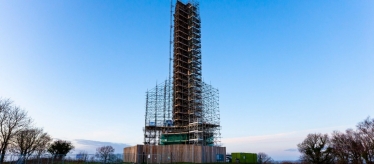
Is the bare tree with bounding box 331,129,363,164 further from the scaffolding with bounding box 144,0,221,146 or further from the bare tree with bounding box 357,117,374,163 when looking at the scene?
the scaffolding with bounding box 144,0,221,146

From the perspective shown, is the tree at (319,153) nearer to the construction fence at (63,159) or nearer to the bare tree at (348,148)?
the bare tree at (348,148)

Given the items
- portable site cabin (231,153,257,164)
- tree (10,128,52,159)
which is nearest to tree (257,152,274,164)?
portable site cabin (231,153,257,164)

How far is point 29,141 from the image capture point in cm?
5356

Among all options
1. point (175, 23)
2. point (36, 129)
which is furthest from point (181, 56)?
point (36, 129)

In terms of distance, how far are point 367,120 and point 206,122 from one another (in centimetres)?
2922

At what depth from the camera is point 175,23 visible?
209ft

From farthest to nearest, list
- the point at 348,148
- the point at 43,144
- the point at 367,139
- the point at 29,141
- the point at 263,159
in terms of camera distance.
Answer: the point at 263,159 → the point at 43,144 → the point at 29,141 → the point at 348,148 → the point at 367,139

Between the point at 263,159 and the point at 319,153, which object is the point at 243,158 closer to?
the point at 319,153

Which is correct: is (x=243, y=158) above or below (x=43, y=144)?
below

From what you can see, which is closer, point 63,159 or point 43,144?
point 63,159

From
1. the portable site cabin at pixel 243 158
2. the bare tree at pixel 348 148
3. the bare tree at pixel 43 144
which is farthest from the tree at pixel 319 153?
the bare tree at pixel 43 144

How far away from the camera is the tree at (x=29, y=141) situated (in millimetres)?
49312

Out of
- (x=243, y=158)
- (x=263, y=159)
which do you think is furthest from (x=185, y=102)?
(x=263, y=159)

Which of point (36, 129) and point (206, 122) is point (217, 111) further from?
point (36, 129)
